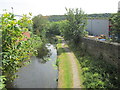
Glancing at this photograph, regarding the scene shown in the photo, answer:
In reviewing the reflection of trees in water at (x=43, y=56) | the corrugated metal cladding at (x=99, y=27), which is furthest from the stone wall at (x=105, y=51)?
the corrugated metal cladding at (x=99, y=27)

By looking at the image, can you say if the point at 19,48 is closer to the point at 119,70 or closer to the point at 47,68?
the point at 119,70

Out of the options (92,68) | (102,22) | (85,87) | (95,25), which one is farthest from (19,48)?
(95,25)

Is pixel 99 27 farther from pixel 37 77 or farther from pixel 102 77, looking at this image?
pixel 102 77

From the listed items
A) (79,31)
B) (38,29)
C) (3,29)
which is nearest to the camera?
(3,29)

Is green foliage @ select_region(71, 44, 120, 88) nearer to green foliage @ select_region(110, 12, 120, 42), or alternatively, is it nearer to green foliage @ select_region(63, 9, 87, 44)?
green foliage @ select_region(110, 12, 120, 42)

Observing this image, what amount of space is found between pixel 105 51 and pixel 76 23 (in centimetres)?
968

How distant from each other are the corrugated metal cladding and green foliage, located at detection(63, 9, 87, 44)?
647 centimetres

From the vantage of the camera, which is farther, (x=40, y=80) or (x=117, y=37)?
(x=117, y=37)

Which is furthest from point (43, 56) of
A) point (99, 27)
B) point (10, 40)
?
point (10, 40)

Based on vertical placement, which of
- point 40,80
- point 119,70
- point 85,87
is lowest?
point 40,80

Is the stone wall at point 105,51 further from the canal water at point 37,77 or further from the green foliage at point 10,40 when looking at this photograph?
the green foliage at point 10,40

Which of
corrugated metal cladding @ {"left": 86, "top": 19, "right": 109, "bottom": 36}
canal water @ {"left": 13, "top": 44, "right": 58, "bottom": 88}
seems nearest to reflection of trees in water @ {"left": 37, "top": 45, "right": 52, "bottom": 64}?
canal water @ {"left": 13, "top": 44, "right": 58, "bottom": 88}

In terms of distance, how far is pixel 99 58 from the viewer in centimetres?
1288

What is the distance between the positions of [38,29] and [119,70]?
27.9 metres
